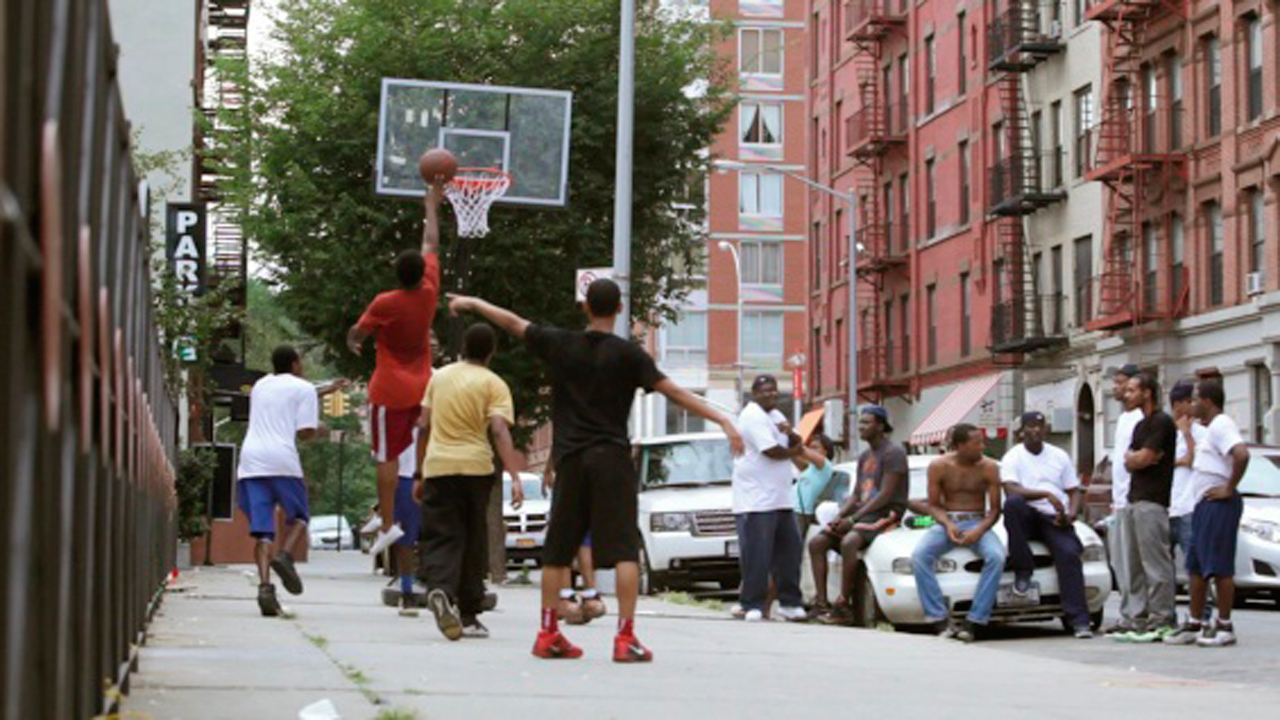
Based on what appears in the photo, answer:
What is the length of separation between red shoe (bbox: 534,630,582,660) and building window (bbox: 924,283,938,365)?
49.5m

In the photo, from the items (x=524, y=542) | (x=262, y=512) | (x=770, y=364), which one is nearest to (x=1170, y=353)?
(x=524, y=542)

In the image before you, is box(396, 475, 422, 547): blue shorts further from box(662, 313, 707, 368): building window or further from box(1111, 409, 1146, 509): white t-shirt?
box(662, 313, 707, 368): building window

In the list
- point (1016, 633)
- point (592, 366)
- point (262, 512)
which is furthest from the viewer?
point (1016, 633)

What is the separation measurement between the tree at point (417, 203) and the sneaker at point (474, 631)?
23530 millimetres

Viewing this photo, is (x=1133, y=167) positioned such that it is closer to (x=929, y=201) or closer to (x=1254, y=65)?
(x=1254, y=65)

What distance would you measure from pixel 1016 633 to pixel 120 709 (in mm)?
12306

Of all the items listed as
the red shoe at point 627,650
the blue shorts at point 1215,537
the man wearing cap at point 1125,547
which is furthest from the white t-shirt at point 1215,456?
the red shoe at point 627,650

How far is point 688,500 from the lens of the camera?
80.3 feet

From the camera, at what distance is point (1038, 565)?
17781mm

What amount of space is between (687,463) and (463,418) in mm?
13387

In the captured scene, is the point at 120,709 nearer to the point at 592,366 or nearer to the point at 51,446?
the point at 51,446

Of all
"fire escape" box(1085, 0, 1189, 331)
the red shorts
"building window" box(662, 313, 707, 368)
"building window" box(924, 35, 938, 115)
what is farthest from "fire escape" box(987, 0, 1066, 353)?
"building window" box(662, 313, 707, 368)

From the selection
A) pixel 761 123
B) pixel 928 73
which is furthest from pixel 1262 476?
pixel 761 123

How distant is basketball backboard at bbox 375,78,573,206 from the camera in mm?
26406
